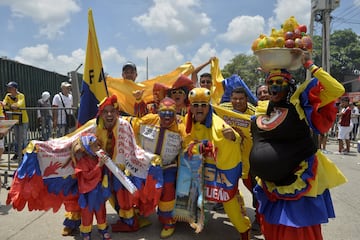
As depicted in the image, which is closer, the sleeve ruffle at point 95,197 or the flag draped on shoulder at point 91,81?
the sleeve ruffle at point 95,197

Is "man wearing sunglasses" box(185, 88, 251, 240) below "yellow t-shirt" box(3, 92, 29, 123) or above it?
below

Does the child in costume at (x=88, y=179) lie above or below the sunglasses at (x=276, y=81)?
below

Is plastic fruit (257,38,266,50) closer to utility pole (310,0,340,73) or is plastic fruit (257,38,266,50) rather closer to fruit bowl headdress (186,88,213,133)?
fruit bowl headdress (186,88,213,133)

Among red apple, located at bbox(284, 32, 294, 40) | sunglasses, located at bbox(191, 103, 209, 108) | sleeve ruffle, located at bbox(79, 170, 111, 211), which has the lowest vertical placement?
sleeve ruffle, located at bbox(79, 170, 111, 211)

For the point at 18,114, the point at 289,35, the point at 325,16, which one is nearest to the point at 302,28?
the point at 289,35

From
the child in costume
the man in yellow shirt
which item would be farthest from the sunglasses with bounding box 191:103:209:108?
the man in yellow shirt

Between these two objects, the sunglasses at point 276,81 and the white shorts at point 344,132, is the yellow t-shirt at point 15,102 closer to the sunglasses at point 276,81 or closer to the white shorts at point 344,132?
the sunglasses at point 276,81

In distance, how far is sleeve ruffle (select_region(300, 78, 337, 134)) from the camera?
238 centimetres

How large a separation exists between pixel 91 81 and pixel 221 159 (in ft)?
6.69

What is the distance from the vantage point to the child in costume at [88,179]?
3.31 metres

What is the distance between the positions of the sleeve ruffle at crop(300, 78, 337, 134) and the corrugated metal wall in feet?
24.8

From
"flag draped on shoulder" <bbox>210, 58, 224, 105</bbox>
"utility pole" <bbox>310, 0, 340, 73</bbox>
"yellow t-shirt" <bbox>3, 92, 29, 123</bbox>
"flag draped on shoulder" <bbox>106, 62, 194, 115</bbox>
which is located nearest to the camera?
"flag draped on shoulder" <bbox>106, 62, 194, 115</bbox>

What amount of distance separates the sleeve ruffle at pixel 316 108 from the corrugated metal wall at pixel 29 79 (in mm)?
7553

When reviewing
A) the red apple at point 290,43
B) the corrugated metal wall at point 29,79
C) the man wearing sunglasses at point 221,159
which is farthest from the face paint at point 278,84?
the corrugated metal wall at point 29,79
